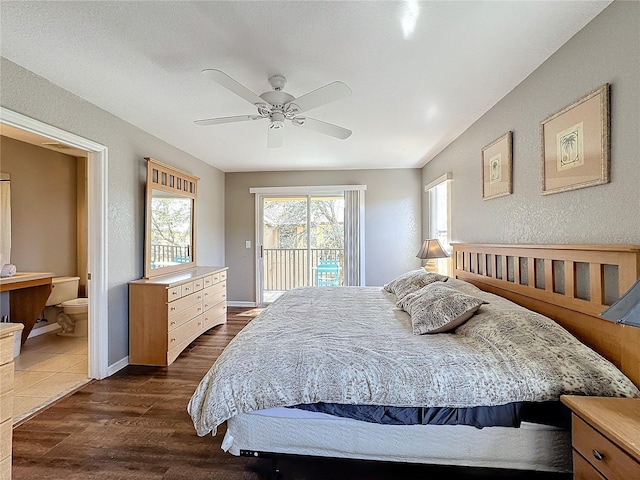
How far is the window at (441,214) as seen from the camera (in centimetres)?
414

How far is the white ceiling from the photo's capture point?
1.65m

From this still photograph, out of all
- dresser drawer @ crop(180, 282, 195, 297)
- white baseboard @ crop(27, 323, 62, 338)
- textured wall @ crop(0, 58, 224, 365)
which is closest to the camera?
textured wall @ crop(0, 58, 224, 365)

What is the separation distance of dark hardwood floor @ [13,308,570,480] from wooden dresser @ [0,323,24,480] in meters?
0.37

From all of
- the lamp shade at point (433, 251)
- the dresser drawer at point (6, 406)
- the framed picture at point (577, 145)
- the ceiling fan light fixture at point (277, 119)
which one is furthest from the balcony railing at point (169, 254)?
the framed picture at point (577, 145)

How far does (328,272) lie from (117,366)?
3612mm

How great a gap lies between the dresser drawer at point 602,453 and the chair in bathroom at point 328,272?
4.72 meters

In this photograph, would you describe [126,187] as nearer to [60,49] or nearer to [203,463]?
[60,49]

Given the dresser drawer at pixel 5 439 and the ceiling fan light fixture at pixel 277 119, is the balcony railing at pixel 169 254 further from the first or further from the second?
the dresser drawer at pixel 5 439

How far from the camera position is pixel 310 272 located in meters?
6.04

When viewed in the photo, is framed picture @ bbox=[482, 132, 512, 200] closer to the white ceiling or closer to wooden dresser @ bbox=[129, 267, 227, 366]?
the white ceiling

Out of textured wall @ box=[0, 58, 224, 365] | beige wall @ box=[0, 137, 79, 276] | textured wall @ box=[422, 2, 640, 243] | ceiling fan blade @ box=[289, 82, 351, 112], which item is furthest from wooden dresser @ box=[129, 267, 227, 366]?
textured wall @ box=[422, 2, 640, 243]

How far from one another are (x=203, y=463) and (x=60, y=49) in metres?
2.62

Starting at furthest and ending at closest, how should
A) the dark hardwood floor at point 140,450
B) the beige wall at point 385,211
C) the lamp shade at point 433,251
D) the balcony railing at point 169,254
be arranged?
1. the beige wall at point 385,211
2. the lamp shade at point 433,251
3. the balcony railing at point 169,254
4. the dark hardwood floor at point 140,450

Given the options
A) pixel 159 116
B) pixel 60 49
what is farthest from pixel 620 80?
pixel 159 116
